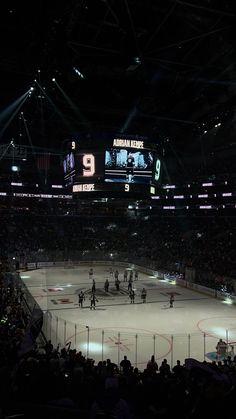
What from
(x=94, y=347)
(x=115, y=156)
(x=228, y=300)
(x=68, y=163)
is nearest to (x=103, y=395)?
(x=115, y=156)

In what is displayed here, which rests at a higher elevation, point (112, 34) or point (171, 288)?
point (112, 34)

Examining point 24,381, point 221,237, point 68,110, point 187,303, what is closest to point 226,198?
point 221,237

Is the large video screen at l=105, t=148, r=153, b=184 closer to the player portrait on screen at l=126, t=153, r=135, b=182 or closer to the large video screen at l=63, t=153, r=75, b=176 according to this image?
the player portrait on screen at l=126, t=153, r=135, b=182

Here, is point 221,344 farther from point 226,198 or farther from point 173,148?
point 226,198

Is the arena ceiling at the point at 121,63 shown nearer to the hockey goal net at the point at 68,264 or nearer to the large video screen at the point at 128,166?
the large video screen at the point at 128,166

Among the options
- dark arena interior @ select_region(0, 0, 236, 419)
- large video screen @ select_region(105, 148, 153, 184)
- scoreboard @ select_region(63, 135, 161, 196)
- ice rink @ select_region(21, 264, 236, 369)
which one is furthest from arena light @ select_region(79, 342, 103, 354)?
large video screen @ select_region(105, 148, 153, 184)

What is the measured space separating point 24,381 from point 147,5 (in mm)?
9452

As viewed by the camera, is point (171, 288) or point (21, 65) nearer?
point (21, 65)

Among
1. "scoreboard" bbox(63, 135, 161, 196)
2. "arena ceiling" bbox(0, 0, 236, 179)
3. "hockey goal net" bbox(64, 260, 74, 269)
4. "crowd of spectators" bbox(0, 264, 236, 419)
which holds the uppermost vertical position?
"arena ceiling" bbox(0, 0, 236, 179)

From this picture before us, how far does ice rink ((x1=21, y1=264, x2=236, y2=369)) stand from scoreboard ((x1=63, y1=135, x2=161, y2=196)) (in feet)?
16.4

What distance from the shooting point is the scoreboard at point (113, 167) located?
13.4 metres

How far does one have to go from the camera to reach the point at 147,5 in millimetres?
10273

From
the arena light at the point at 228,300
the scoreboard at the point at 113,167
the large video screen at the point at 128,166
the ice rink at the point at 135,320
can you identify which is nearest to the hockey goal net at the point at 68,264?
the ice rink at the point at 135,320

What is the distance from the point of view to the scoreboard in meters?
13.4
